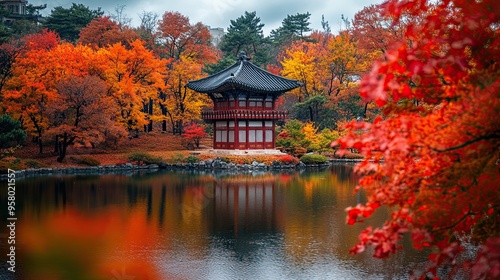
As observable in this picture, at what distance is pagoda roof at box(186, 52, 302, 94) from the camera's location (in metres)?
32.4

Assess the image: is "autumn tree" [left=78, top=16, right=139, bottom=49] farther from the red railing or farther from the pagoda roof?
the red railing

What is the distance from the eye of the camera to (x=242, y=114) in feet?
108

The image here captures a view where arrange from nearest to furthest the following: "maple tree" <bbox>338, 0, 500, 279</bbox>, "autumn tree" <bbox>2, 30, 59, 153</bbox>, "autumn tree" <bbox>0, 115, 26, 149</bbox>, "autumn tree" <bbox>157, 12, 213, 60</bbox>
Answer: "maple tree" <bbox>338, 0, 500, 279</bbox> → "autumn tree" <bbox>0, 115, 26, 149</bbox> → "autumn tree" <bbox>2, 30, 59, 153</bbox> → "autumn tree" <bbox>157, 12, 213, 60</bbox>

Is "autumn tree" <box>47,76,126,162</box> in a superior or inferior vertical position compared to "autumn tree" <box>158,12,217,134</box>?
inferior

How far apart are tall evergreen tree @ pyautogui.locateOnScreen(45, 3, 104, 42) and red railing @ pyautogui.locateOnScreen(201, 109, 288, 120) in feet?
62.8

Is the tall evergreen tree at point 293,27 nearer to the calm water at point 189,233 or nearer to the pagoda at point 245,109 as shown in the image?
the pagoda at point 245,109

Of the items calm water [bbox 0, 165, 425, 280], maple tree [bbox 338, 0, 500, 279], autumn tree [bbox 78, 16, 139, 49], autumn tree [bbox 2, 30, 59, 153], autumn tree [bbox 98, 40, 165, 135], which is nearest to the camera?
maple tree [bbox 338, 0, 500, 279]

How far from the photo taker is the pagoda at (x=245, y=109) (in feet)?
108

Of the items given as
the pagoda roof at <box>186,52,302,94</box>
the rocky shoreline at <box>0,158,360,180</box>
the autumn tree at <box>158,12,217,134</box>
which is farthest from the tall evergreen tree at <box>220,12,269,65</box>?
the rocky shoreline at <box>0,158,360,180</box>


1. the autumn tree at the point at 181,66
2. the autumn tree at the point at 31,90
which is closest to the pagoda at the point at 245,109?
the autumn tree at the point at 181,66

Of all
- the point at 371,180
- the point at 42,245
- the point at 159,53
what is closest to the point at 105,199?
the point at 42,245

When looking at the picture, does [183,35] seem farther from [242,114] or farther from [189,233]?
[189,233]

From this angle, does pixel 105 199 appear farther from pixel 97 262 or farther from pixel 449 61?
pixel 449 61

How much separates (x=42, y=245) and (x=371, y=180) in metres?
10.2
